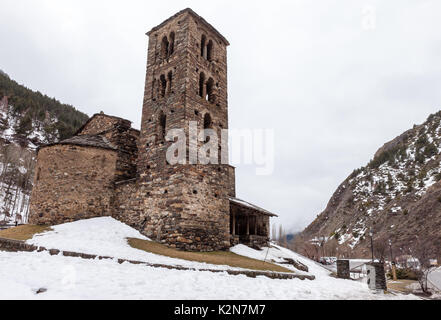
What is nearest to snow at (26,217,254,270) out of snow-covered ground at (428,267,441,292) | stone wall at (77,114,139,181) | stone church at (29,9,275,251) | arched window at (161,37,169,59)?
stone church at (29,9,275,251)

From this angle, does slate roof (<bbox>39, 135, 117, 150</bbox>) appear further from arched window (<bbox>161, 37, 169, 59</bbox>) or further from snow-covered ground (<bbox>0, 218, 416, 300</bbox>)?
arched window (<bbox>161, 37, 169, 59</bbox>)

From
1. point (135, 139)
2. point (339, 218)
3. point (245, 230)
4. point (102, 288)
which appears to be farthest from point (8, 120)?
point (339, 218)

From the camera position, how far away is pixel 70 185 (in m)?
16.8

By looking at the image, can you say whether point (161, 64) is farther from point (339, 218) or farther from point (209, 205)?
point (339, 218)

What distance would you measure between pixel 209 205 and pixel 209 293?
29.8 feet

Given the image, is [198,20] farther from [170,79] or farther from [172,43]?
[170,79]

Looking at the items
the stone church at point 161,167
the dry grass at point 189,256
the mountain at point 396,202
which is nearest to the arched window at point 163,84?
the stone church at point 161,167

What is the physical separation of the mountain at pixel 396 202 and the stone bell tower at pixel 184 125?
88.9 ft

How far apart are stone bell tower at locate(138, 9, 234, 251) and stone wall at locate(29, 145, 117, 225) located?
2741mm

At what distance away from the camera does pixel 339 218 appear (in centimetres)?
8344

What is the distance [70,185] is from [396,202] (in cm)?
6728

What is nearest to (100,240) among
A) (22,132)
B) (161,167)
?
(161,167)

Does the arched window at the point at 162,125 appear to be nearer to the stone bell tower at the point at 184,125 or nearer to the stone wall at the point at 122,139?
the stone bell tower at the point at 184,125

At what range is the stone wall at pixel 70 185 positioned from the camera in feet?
54.2
